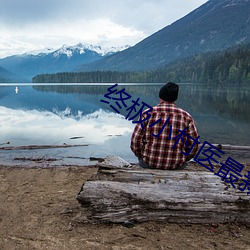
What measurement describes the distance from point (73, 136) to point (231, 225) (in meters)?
16.9

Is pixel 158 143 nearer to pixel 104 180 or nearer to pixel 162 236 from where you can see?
pixel 104 180

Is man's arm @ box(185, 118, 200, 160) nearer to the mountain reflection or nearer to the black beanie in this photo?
the black beanie

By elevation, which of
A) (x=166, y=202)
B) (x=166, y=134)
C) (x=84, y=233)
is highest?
(x=166, y=134)

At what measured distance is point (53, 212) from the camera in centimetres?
639

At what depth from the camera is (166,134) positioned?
18.6 feet

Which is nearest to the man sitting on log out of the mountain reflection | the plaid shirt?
the plaid shirt

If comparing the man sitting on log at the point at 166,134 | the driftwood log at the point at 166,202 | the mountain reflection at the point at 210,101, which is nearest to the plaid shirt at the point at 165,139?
the man sitting on log at the point at 166,134

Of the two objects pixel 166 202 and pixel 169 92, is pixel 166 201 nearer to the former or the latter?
pixel 166 202

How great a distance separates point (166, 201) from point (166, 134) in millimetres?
1195

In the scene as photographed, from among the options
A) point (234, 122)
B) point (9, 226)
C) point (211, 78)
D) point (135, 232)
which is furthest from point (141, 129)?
point (211, 78)

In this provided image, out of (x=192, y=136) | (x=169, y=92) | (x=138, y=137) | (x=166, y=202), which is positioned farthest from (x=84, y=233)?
(x=169, y=92)

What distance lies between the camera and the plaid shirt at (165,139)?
5641 millimetres

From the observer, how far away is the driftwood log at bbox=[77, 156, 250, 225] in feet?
18.0

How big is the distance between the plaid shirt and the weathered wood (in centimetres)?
45
